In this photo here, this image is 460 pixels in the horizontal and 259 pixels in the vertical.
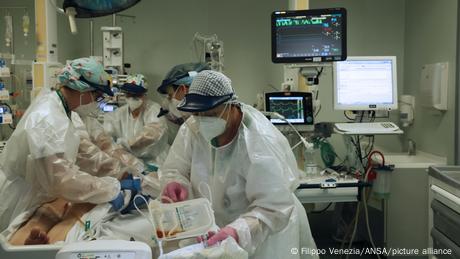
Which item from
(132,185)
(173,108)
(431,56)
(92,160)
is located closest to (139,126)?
(173,108)

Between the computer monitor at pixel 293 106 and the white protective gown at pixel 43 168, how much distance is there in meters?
1.32

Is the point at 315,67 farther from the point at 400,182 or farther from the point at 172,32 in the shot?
the point at 172,32

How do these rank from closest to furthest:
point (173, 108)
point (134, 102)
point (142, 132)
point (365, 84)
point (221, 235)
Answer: point (221, 235)
point (365, 84)
point (173, 108)
point (142, 132)
point (134, 102)

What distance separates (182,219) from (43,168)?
82 cm

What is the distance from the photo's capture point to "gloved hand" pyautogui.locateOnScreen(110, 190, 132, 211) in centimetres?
202

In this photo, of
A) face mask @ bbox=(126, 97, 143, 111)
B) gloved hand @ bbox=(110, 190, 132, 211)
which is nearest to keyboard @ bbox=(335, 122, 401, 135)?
gloved hand @ bbox=(110, 190, 132, 211)

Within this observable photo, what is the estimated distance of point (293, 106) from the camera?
114 inches

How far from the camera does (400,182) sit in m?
2.90

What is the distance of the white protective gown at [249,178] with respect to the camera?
152cm

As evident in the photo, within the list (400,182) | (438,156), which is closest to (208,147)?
(400,182)

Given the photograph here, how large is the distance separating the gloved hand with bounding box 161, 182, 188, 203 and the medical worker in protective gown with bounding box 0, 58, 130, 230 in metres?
0.45

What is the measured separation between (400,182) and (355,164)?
0.34 meters

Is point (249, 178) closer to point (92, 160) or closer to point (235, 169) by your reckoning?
point (235, 169)

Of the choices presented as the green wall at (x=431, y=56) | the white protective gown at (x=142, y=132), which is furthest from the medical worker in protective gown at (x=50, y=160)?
the green wall at (x=431, y=56)
